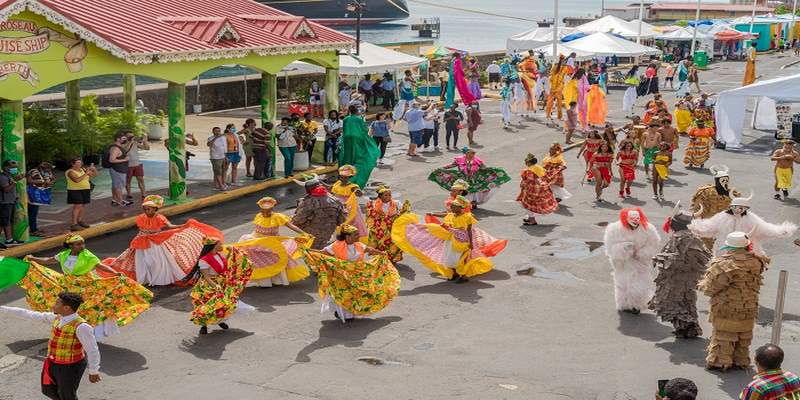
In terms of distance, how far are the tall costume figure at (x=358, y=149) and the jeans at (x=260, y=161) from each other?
1.79m

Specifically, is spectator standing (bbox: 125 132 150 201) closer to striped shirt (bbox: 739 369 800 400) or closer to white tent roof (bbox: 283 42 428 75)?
white tent roof (bbox: 283 42 428 75)

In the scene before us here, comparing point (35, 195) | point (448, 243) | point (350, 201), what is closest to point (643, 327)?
point (448, 243)

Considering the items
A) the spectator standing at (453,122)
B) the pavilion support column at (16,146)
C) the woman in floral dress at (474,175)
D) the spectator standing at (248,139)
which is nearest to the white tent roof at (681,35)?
the spectator standing at (453,122)

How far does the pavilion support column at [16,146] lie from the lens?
16531mm

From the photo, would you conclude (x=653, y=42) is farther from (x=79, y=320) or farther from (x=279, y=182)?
(x=79, y=320)

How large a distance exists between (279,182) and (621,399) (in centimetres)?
1387

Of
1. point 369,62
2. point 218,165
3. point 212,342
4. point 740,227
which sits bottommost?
point 212,342

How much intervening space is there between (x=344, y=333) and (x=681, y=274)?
13.0ft

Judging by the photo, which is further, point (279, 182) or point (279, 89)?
point (279, 89)

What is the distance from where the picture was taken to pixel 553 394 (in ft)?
35.2

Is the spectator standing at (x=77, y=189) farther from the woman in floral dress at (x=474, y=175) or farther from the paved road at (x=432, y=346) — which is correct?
the woman in floral dress at (x=474, y=175)

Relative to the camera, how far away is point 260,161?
23.1 m

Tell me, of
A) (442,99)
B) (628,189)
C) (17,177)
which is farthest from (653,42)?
(17,177)

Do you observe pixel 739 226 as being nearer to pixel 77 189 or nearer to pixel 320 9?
pixel 77 189
